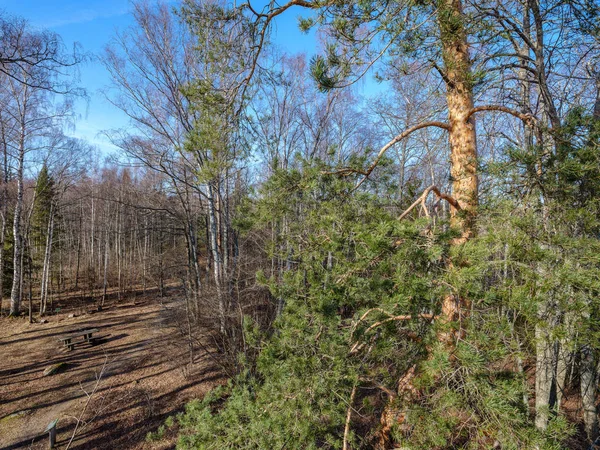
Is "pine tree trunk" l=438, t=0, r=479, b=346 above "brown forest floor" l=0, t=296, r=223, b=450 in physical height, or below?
above

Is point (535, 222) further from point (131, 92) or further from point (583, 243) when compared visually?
point (131, 92)

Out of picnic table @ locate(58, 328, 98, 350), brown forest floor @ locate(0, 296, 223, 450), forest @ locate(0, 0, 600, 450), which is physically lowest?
brown forest floor @ locate(0, 296, 223, 450)

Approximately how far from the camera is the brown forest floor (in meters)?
6.09

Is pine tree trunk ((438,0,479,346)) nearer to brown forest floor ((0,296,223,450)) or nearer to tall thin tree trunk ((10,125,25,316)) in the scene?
brown forest floor ((0,296,223,450))

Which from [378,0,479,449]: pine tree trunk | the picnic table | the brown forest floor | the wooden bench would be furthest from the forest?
the picnic table

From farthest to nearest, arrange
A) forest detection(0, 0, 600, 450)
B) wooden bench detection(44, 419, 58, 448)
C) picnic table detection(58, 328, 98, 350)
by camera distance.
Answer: picnic table detection(58, 328, 98, 350)
wooden bench detection(44, 419, 58, 448)
forest detection(0, 0, 600, 450)

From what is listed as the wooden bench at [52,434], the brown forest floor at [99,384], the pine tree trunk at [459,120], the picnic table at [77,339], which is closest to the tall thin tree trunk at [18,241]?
the brown forest floor at [99,384]

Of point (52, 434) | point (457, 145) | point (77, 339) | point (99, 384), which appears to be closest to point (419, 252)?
point (457, 145)

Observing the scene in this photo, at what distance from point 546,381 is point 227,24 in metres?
5.28

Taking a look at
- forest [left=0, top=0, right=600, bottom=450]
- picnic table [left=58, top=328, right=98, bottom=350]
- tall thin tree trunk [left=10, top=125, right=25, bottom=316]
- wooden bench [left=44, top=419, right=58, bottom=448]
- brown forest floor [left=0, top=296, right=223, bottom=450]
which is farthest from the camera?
tall thin tree trunk [left=10, top=125, right=25, bottom=316]

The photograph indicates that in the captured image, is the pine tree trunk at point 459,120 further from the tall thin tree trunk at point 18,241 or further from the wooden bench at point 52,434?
the tall thin tree trunk at point 18,241

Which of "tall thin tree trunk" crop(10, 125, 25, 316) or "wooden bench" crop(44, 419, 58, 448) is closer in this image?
"wooden bench" crop(44, 419, 58, 448)

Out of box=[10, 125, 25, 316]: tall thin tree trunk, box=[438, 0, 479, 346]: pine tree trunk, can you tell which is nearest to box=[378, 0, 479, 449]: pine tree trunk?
box=[438, 0, 479, 346]: pine tree trunk

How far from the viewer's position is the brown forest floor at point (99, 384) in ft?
20.0
